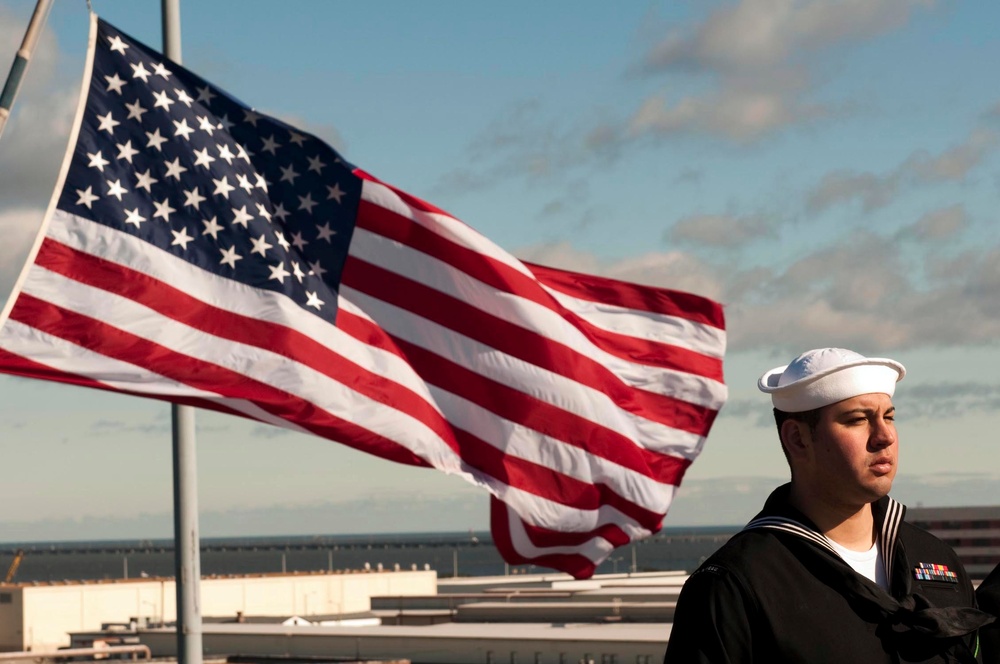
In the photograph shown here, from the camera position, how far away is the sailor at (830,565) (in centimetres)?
479

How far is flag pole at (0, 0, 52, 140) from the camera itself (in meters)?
10.9

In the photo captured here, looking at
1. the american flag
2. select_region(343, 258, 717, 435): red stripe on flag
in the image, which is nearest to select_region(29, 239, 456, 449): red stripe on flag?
the american flag

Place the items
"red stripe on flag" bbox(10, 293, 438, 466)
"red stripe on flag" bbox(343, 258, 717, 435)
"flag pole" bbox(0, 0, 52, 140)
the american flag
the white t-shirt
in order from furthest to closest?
1. "red stripe on flag" bbox(343, 258, 717, 435)
2. the american flag
3. "red stripe on flag" bbox(10, 293, 438, 466)
4. "flag pole" bbox(0, 0, 52, 140)
5. the white t-shirt

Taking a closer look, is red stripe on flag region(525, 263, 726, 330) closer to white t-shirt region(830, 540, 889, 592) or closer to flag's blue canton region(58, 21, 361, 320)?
flag's blue canton region(58, 21, 361, 320)

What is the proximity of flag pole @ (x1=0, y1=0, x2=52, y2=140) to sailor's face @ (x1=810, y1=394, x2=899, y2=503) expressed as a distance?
759 centimetres

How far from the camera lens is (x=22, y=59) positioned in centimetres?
1121

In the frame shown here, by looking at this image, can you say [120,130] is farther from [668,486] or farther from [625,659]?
[625,659]

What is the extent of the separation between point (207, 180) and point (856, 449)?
9737mm

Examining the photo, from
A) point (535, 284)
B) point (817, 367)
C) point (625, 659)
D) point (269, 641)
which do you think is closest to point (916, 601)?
point (817, 367)

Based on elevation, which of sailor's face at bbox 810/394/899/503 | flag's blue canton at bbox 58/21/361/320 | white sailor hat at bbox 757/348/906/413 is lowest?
sailor's face at bbox 810/394/899/503

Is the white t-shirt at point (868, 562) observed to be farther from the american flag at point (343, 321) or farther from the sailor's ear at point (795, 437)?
the american flag at point (343, 321)

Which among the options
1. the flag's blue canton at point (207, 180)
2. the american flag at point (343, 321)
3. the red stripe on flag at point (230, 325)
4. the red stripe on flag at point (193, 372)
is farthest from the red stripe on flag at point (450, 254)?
the red stripe on flag at point (193, 372)

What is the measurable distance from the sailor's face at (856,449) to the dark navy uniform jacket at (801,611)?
194 mm

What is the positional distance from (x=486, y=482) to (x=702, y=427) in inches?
101
